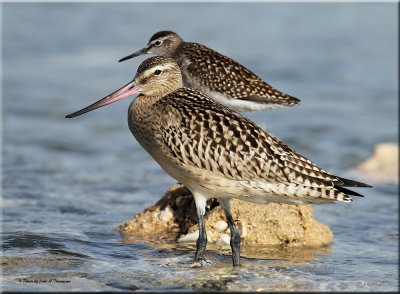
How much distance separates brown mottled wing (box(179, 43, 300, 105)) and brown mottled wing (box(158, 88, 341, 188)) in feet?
7.52

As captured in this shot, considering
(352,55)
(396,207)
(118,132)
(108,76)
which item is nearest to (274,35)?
(352,55)

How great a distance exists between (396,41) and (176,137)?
1581cm

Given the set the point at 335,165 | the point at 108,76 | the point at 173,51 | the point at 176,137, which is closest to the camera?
the point at 176,137

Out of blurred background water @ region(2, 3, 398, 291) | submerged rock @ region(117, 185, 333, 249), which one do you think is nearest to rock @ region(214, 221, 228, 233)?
submerged rock @ region(117, 185, 333, 249)

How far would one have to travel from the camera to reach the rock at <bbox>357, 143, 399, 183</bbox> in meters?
12.8

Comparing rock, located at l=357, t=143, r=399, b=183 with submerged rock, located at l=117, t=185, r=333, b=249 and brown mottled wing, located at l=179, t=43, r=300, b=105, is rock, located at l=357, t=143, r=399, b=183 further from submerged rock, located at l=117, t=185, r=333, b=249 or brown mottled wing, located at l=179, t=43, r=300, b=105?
submerged rock, located at l=117, t=185, r=333, b=249

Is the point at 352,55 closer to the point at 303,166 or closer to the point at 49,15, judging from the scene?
the point at 49,15

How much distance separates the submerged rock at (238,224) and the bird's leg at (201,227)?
601 mm

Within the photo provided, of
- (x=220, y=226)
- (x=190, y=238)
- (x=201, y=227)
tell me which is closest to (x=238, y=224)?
(x=220, y=226)

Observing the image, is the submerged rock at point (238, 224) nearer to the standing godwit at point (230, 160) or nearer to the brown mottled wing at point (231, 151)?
the standing godwit at point (230, 160)

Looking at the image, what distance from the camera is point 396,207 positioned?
11.4 metres

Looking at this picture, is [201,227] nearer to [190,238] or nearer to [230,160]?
[190,238]

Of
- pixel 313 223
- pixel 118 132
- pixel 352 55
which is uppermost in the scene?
pixel 352 55

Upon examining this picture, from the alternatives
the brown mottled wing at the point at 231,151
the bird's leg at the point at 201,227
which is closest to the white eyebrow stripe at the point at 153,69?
the brown mottled wing at the point at 231,151
